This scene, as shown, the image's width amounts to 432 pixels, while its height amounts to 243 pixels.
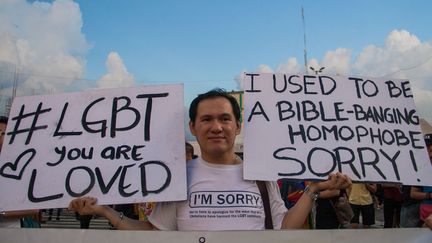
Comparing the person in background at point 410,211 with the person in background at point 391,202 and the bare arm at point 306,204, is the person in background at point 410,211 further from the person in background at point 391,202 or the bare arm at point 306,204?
the bare arm at point 306,204

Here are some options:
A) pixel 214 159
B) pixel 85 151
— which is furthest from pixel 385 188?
pixel 85 151

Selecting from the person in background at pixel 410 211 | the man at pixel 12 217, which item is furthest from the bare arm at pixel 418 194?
the man at pixel 12 217

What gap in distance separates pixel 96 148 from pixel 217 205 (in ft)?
2.39

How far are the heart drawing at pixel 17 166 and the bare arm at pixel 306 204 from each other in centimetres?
143

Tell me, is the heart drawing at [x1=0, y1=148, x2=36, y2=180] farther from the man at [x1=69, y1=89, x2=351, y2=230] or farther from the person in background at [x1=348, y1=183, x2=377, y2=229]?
the person in background at [x1=348, y1=183, x2=377, y2=229]

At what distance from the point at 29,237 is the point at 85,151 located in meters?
0.49

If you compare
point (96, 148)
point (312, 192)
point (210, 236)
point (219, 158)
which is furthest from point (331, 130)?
point (96, 148)

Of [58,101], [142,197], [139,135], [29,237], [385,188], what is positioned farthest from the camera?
[385,188]

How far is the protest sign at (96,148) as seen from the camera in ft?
6.27

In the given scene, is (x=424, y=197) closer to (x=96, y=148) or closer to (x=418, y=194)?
(x=418, y=194)

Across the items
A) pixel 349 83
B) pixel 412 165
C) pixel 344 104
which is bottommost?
pixel 412 165

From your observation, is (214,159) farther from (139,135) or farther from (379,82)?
(379,82)

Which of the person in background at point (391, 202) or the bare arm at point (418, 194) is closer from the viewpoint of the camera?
the bare arm at point (418, 194)

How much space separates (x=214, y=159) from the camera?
2000 millimetres
